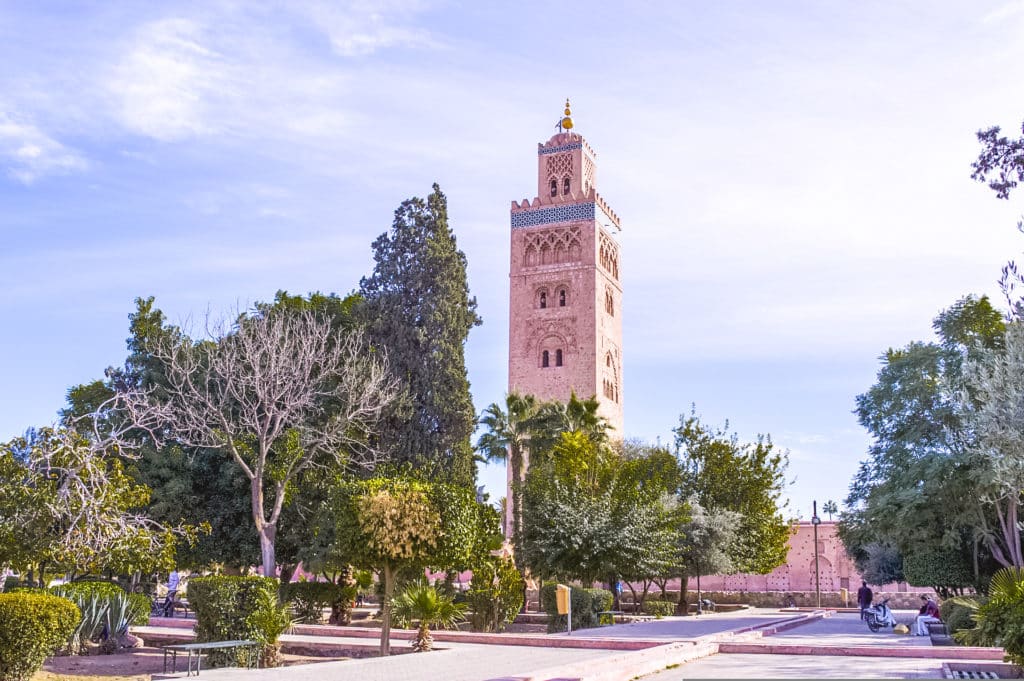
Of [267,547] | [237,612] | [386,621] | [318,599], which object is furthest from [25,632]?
[267,547]

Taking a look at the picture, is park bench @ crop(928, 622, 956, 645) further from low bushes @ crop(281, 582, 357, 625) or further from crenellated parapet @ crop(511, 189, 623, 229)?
crenellated parapet @ crop(511, 189, 623, 229)

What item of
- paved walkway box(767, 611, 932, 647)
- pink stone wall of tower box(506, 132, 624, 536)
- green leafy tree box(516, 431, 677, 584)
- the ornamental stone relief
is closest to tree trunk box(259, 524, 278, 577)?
green leafy tree box(516, 431, 677, 584)

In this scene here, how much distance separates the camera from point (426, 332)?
27.5m

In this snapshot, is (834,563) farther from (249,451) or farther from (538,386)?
(249,451)

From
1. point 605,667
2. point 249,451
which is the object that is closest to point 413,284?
point 249,451

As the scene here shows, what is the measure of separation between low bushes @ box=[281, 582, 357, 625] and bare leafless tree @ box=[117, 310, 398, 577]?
3.43 feet

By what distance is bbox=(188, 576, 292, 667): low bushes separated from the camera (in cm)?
1248

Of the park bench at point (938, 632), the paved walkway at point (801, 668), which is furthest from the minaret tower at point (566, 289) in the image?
the paved walkway at point (801, 668)

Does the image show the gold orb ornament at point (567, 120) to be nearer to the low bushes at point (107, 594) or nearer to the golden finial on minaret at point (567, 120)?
the golden finial on minaret at point (567, 120)

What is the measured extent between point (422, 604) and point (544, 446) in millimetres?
17990

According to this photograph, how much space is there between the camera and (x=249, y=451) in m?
23.9

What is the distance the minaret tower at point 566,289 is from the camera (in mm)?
48625

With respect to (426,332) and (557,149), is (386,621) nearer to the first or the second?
(426,332)

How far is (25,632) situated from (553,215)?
43.4 m
